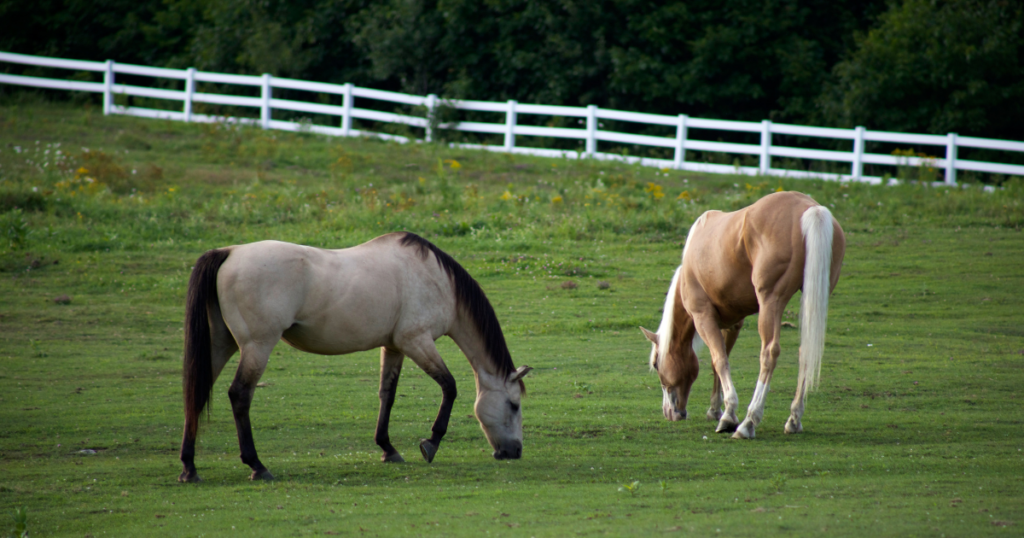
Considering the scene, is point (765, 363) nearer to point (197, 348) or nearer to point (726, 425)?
point (726, 425)

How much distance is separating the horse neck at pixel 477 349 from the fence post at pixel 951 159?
16.3 metres

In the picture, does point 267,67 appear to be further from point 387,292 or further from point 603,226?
point 387,292

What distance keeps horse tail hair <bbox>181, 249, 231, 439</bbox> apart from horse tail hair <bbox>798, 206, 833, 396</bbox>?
4.68 meters

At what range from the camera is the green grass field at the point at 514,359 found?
5488 mm

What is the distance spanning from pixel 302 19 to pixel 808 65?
684 inches

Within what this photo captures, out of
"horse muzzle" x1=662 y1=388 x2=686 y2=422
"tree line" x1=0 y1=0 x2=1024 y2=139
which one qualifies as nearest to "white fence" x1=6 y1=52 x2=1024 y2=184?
"tree line" x1=0 y1=0 x2=1024 y2=139

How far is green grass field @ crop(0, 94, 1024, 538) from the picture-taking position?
216 inches

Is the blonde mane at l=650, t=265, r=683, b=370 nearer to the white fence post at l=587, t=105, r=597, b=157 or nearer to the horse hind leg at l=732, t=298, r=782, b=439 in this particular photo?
the horse hind leg at l=732, t=298, r=782, b=439

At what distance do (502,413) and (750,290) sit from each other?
8.44 ft

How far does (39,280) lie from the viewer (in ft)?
45.2

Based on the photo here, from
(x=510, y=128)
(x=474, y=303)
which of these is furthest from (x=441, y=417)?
A: (x=510, y=128)

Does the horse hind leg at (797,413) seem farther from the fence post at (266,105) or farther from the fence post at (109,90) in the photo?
the fence post at (109,90)

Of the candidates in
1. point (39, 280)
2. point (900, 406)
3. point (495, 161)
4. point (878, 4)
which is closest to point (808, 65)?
point (878, 4)

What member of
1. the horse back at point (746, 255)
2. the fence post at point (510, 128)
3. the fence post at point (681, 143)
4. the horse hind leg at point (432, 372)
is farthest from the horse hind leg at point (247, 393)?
the fence post at point (510, 128)
